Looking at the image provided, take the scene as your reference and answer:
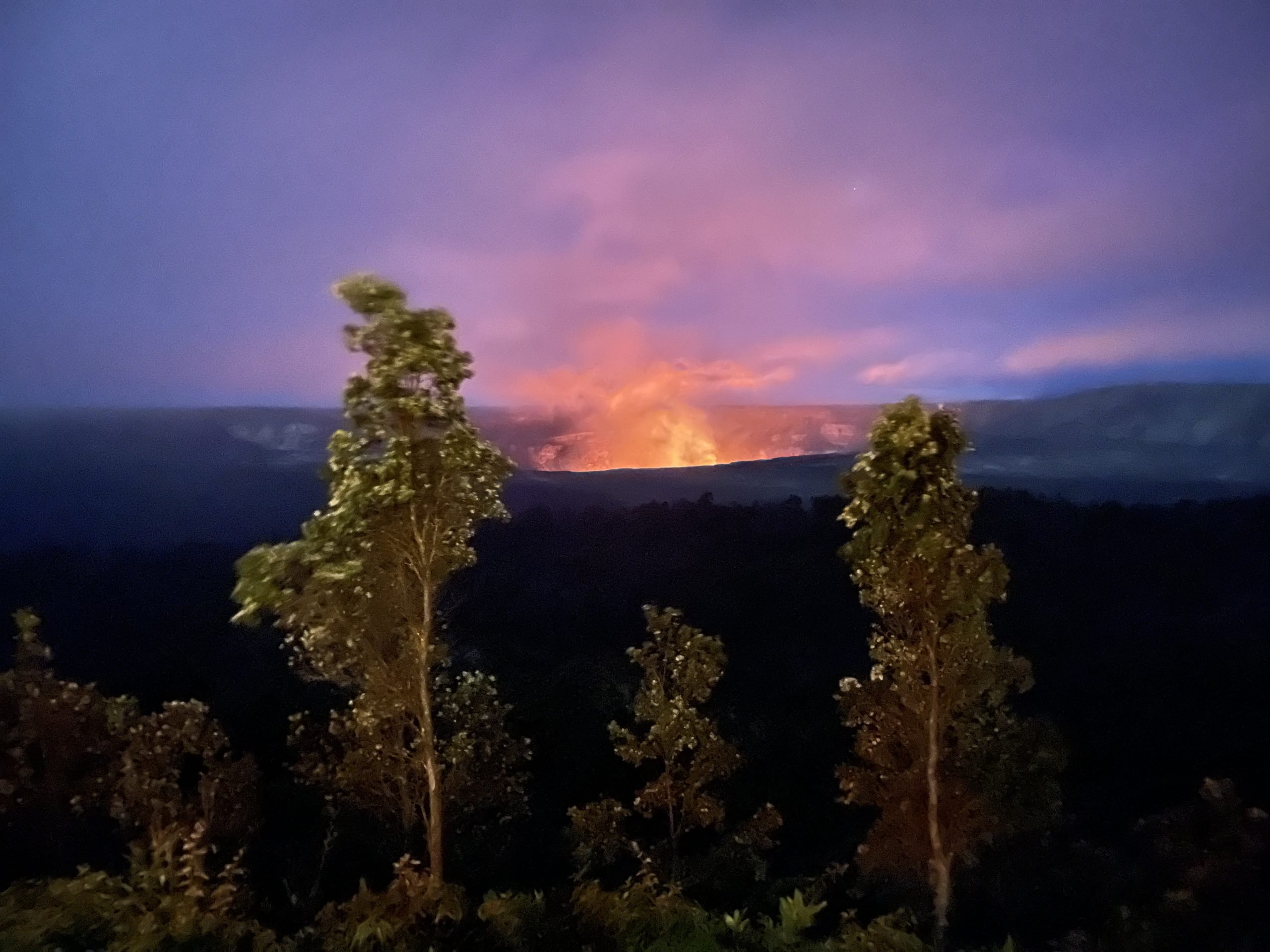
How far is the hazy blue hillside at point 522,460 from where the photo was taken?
1191cm

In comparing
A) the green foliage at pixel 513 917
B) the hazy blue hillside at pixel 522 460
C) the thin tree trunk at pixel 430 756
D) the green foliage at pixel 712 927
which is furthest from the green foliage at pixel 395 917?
the hazy blue hillside at pixel 522 460

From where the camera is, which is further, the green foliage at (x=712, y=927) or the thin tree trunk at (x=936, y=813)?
the green foliage at (x=712, y=927)

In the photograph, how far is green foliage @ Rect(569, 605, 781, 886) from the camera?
22.1 feet

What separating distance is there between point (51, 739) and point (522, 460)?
257 inches

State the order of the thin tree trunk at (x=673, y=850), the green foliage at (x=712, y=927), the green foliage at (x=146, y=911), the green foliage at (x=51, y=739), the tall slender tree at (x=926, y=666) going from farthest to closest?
the thin tree trunk at (x=673, y=850), the green foliage at (x=51, y=739), the green foliage at (x=712, y=927), the green foliage at (x=146, y=911), the tall slender tree at (x=926, y=666)

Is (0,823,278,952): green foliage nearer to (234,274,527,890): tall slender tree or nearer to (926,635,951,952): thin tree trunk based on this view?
(234,274,527,890): tall slender tree

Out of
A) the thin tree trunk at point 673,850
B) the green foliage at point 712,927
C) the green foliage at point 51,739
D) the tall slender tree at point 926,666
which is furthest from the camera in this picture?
the thin tree trunk at point 673,850

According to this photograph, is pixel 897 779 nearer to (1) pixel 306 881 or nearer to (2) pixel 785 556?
(1) pixel 306 881

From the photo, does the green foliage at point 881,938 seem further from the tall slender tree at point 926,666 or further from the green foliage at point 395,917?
the green foliage at point 395,917

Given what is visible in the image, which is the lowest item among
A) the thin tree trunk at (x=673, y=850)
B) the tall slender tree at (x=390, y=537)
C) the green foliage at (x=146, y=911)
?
the thin tree trunk at (x=673, y=850)

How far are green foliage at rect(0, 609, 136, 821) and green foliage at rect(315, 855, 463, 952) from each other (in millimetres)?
2726

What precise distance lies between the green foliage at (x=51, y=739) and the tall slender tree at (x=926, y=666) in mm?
6289

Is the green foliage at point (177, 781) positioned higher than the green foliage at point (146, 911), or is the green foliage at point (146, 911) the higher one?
the green foliage at point (177, 781)

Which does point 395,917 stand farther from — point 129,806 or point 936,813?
point 936,813
